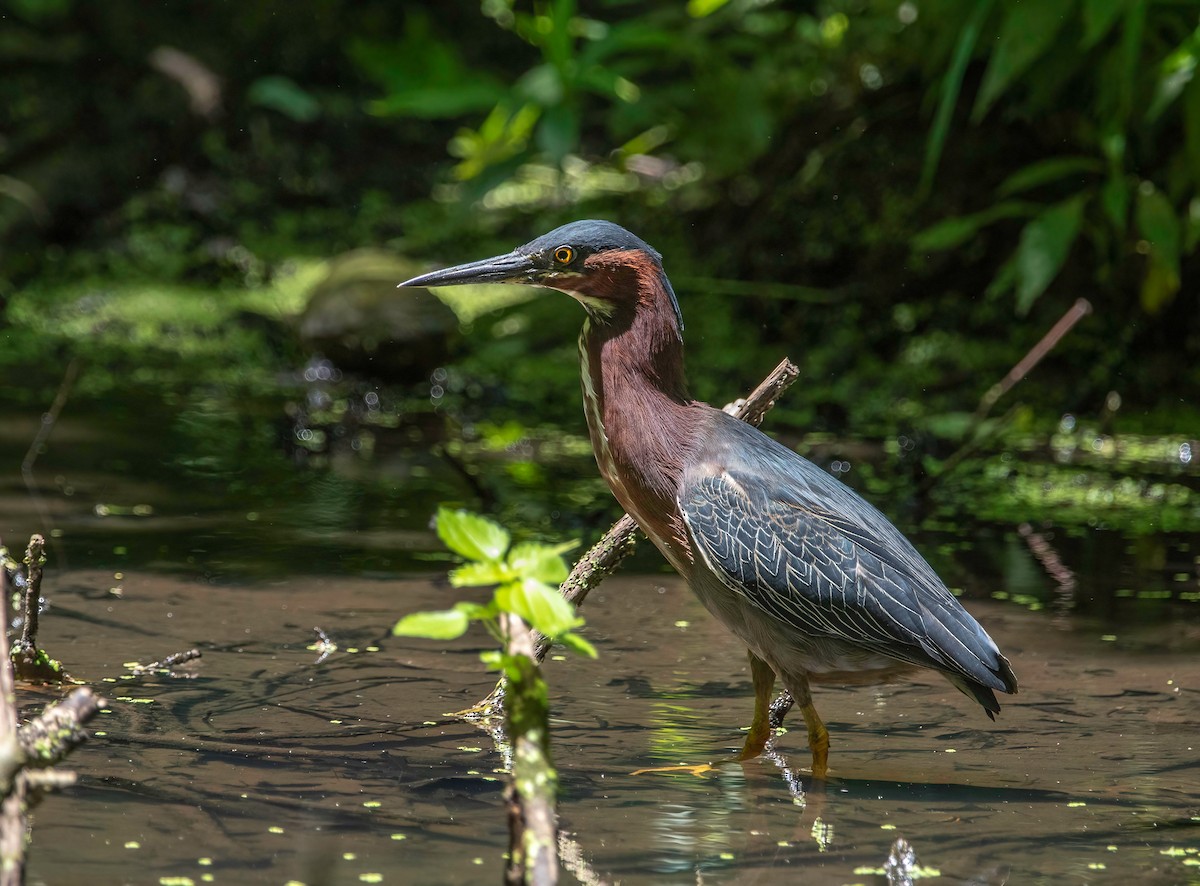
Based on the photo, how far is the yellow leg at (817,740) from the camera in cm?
386

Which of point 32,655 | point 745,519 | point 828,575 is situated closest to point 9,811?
point 32,655

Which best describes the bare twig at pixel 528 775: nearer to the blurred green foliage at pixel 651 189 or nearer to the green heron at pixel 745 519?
the green heron at pixel 745 519

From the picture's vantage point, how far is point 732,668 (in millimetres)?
4883

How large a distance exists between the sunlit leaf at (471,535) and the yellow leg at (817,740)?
5.15 ft

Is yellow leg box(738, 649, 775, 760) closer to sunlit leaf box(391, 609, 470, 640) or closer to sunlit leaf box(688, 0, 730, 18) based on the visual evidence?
sunlit leaf box(391, 609, 470, 640)

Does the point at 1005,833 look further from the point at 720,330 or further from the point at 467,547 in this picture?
the point at 720,330

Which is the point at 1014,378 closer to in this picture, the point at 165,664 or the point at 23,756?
the point at 165,664

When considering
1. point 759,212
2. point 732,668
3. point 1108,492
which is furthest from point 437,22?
point 732,668

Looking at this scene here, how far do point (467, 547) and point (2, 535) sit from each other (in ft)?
12.2

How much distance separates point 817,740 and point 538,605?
1.60 m

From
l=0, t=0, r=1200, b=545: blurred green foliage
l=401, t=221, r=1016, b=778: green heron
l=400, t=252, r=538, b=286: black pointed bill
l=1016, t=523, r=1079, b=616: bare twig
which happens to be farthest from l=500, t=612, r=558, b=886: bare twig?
l=0, t=0, r=1200, b=545: blurred green foliage

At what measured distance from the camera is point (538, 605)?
8.07 feet

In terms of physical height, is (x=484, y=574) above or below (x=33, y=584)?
above

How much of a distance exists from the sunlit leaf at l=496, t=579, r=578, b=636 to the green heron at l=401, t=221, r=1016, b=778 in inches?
56.1
